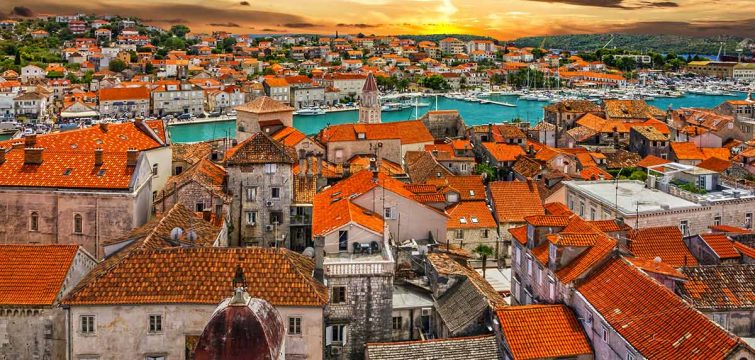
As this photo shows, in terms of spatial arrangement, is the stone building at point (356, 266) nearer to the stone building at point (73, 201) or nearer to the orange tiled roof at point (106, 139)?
the stone building at point (73, 201)

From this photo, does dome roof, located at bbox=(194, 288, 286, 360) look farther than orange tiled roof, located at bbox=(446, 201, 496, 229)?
No

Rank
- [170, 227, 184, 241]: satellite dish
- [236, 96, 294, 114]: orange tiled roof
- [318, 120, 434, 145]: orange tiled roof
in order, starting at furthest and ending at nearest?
[236, 96, 294, 114]: orange tiled roof → [318, 120, 434, 145]: orange tiled roof → [170, 227, 184, 241]: satellite dish

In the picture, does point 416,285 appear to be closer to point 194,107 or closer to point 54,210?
point 54,210

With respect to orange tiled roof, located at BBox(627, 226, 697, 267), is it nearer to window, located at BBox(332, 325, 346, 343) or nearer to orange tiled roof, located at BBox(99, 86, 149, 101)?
window, located at BBox(332, 325, 346, 343)

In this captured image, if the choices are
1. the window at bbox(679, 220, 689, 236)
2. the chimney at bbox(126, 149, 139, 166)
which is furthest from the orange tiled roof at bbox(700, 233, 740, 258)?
the chimney at bbox(126, 149, 139, 166)

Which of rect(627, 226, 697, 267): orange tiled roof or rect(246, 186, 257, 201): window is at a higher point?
rect(246, 186, 257, 201): window

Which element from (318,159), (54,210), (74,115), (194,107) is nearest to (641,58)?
(194,107)

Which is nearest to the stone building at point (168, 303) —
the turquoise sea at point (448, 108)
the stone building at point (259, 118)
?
the stone building at point (259, 118)
